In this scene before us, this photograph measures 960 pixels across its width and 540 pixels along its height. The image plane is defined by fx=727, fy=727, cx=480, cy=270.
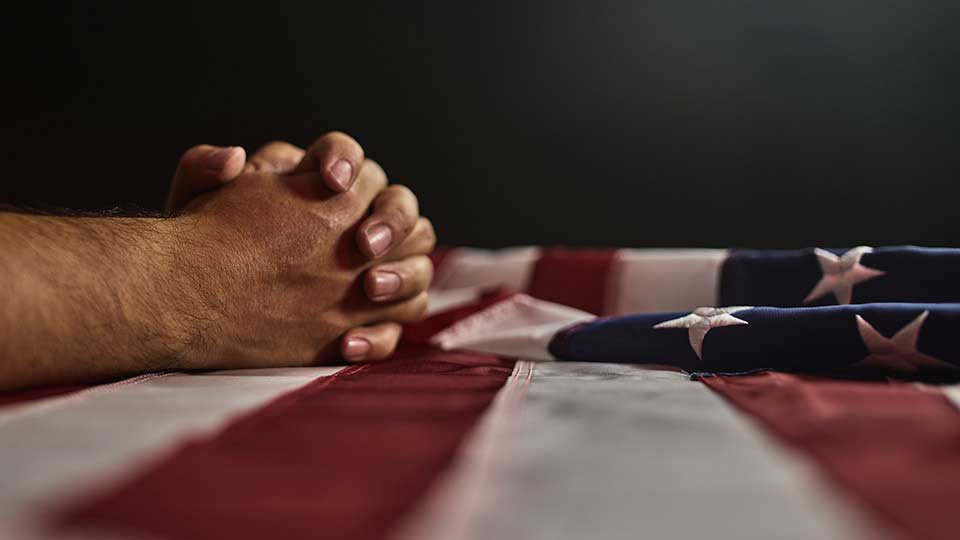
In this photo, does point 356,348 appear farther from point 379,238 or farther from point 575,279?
point 575,279

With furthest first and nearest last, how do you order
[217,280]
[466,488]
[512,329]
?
[512,329]
[217,280]
[466,488]

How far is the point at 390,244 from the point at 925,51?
1544 millimetres

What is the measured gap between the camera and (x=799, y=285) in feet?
2.70

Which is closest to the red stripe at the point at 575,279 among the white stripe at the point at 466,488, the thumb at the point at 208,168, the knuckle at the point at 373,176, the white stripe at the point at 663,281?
the white stripe at the point at 663,281

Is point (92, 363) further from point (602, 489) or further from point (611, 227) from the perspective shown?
point (611, 227)

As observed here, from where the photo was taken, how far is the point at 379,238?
2.58ft

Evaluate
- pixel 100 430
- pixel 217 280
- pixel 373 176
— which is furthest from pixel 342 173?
pixel 100 430

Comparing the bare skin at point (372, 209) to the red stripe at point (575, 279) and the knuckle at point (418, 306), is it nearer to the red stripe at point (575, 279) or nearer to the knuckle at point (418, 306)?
the knuckle at point (418, 306)

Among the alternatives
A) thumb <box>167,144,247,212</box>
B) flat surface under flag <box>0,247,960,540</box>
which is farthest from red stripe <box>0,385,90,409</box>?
thumb <box>167,144,247,212</box>

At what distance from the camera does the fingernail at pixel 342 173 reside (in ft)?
2.52

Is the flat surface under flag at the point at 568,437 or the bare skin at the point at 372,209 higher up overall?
the bare skin at the point at 372,209

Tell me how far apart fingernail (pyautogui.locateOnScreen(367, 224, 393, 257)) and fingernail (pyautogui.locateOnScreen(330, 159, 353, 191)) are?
54mm

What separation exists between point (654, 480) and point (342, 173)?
0.54 metres

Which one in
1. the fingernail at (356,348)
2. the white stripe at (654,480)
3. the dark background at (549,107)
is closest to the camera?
the white stripe at (654,480)
